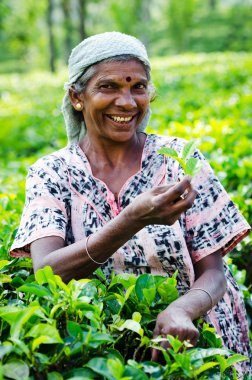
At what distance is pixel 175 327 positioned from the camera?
5.73 ft

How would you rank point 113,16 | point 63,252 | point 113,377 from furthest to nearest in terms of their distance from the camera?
point 113,16 < point 63,252 < point 113,377

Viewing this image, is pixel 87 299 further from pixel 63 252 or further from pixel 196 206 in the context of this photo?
pixel 196 206

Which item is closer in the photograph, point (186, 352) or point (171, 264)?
point (186, 352)

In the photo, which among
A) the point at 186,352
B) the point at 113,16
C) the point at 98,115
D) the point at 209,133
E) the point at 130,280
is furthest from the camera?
the point at 113,16

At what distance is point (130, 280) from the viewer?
6.23 feet

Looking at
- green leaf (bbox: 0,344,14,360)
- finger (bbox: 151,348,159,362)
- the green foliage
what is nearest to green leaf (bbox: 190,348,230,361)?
the green foliage

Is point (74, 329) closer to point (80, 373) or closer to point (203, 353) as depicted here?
point (80, 373)

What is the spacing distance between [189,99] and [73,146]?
513 centimetres

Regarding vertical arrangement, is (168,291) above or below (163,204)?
below

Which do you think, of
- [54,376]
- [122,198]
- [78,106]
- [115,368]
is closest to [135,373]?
[115,368]

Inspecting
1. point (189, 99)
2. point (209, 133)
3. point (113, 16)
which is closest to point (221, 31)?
point (113, 16)

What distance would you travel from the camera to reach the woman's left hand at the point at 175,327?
1.75 m

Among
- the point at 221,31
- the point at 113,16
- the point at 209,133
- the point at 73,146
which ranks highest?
the point at 113,16

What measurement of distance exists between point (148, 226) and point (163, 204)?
0.52m
